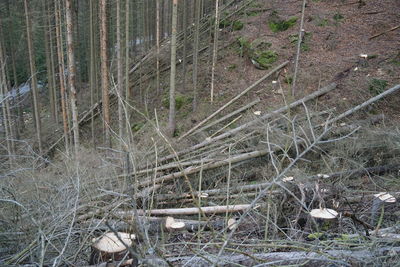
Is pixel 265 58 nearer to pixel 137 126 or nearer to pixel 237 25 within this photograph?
pixel 237 25

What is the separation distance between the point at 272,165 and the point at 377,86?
537 centimetres

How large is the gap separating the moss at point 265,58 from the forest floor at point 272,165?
0.18m

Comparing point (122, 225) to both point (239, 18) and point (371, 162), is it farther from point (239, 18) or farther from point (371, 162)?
point (239, 18)

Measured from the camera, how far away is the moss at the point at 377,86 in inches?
369

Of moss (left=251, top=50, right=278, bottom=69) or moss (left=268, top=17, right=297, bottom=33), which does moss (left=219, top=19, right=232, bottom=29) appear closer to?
moss (left=268, top=17, right=297, bottom=33)

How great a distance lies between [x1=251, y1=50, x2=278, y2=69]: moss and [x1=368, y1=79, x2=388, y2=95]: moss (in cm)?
429

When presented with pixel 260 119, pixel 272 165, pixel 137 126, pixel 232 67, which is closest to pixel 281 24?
pixel 232 67

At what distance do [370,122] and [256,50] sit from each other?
23.4 feet

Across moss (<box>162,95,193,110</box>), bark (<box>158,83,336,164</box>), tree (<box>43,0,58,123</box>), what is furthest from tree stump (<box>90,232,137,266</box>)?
tree (<box>43,0,58,123</box>)

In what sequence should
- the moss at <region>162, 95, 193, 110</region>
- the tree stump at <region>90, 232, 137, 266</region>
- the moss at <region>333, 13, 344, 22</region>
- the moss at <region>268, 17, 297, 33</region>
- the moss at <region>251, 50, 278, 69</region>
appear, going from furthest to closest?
the moss at <region>268, 17, 297, 33</region> < the moss at <region>333, 13, 344, 22</region> < the moss at <region>162, 95, 193, 110</region> < the moss at <region>251, 50, 278, 69</region> < the tree stump at <region>90, 232, 137, 266</region>

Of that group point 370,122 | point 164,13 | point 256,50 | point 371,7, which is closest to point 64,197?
point 370,122

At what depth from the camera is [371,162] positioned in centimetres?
679

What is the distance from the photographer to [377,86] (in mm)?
9484

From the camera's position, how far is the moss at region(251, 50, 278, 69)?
1297 centimetres
